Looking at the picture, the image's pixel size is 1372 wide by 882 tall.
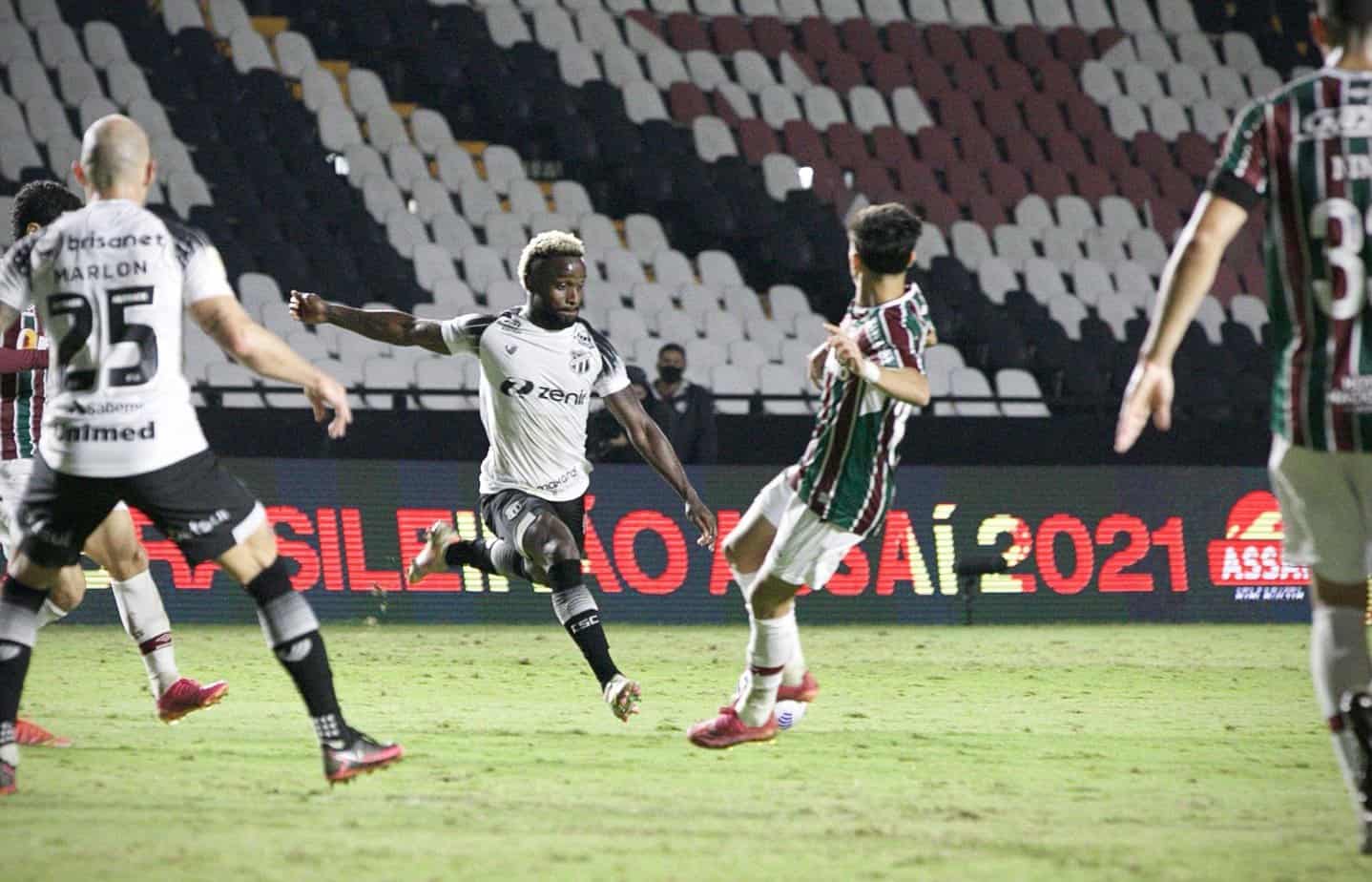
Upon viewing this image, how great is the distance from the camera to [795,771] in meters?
7.01

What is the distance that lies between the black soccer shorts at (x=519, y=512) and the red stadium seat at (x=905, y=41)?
1719 centimetres

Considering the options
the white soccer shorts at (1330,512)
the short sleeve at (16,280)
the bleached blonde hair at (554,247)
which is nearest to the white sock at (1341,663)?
the white soccer shorts at (1330,512)

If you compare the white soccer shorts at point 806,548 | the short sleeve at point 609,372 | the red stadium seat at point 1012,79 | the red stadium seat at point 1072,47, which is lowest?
the white soccer shorts at point 806,548

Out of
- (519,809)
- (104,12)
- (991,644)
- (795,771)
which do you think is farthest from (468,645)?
(104,12)

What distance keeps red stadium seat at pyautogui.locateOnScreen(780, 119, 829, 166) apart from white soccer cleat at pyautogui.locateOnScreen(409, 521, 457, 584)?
1366cm

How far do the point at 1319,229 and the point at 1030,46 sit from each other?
69.7ft

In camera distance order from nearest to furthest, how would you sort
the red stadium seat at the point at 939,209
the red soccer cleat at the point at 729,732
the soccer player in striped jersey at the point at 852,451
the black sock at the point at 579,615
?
the soccer player in striped jersey at the point at 852,451 → the red soccer cleat at the point at 729,732 → the black sock at the point at 579,615 → the red stadium seat at the point at 939,209

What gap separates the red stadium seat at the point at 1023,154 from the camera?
78.7 feet

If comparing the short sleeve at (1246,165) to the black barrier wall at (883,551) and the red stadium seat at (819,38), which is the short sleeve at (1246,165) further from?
the red stadium seat at (819,38)

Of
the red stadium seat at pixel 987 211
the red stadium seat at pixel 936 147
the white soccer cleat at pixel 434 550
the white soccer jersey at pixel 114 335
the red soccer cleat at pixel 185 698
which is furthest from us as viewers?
the red stadium seat at pixel 936 147

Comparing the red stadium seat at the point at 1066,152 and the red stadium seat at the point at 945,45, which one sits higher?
the red stadium seat at the point at 945,45

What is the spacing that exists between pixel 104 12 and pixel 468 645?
10926 mm

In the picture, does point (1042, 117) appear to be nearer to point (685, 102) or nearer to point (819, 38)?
point (819, 38)

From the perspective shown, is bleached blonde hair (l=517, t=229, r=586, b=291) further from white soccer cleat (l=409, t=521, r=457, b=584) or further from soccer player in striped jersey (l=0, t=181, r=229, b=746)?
soccer player in striped jersey (l=0, t=181, r=229, b=746)
